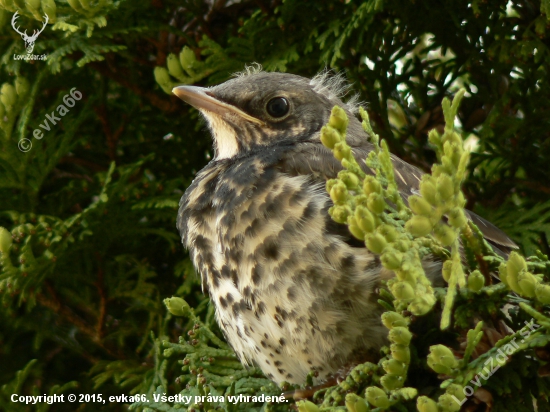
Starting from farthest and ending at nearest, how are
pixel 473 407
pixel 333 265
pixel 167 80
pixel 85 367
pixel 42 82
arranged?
pixel 85 367, pixel 42 82, pixel 167 80, pixel 333 265, pixel 473 407

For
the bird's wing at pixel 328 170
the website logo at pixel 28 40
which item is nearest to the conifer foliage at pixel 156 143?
the website logo at pixel 28 40

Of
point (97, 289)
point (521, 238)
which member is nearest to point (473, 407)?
point (521, 238)

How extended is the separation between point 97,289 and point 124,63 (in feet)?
2.56

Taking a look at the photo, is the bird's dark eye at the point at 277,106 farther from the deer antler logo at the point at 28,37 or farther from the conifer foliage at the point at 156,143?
the deer antler logo at the point at 28,37

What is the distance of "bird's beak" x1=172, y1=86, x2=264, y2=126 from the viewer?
1.91 metres

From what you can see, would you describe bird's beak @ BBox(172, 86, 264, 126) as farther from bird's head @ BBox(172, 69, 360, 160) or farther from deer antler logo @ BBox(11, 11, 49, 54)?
deer antler logo @ BBox(11, 11, 49, 54)

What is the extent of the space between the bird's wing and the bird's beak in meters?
0.25

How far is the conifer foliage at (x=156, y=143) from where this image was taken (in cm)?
200

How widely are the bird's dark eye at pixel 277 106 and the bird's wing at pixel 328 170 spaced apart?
21 cm

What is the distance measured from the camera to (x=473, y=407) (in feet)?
4.50

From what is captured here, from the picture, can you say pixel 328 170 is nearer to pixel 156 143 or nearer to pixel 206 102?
pixel 206 102

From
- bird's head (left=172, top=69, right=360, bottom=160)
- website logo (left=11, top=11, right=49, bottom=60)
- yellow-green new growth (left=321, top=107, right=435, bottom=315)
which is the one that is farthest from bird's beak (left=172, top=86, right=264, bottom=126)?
yellow-green new growth (left=321, top=107, right=435, bottom=315)

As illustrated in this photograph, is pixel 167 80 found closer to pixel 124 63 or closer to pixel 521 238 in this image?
pixel 124 63

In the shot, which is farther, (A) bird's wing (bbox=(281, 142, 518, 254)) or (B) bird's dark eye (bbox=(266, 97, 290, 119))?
(B) bird's dark eye (bbox=(266, 97, 290, 119))
